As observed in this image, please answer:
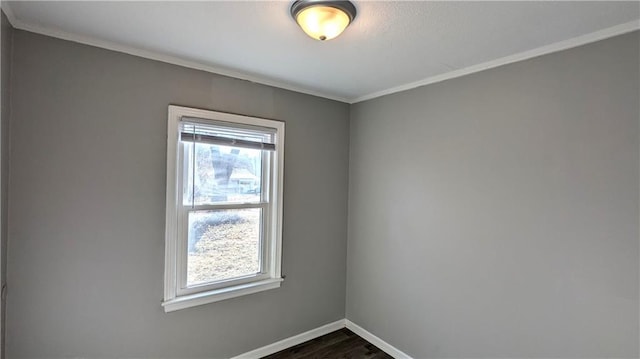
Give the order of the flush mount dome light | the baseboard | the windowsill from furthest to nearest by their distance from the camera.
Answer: the baseboard < the windowsill < the flush mount dome light

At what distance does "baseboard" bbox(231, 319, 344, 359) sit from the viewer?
265cm

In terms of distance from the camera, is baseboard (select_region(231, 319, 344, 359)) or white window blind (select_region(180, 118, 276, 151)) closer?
white window blind (select_region(180, 118, 276, 151))

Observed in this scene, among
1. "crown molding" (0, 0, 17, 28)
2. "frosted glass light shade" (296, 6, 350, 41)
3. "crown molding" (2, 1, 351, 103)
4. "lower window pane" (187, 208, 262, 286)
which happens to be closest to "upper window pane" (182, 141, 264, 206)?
"lower window pane" (187, 208, 262, 286)

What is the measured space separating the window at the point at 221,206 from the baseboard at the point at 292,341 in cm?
54

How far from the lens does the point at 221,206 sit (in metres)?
2.46

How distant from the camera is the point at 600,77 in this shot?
66.6 inches

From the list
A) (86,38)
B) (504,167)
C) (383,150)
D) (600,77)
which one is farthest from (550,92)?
(86,38)

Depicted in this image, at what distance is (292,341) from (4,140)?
8.32ft

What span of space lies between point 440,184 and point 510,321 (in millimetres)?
1031

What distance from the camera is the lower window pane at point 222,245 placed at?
238 cm

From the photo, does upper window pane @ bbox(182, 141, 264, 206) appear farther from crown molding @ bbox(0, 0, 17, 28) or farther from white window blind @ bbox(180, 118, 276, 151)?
crown molding @ bbox(0, 0, 17, 28)

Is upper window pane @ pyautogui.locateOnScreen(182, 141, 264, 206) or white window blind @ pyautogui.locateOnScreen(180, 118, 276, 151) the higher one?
white window blind @ pyautogui.locateOnScreen(180, 118, 276, 151)

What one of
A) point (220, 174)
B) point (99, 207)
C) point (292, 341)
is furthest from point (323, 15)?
point (292, 341)

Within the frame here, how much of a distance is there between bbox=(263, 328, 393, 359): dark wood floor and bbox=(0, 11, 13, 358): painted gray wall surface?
1.91 metres
